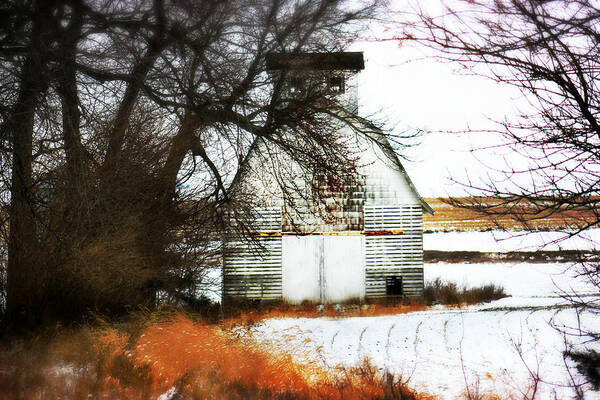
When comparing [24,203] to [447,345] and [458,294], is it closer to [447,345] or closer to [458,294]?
[447,345]

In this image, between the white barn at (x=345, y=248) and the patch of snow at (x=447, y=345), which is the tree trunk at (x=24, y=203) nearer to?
the patch of snow at (x=447, y=345)

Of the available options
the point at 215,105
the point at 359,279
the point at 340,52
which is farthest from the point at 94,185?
the point at 359,279

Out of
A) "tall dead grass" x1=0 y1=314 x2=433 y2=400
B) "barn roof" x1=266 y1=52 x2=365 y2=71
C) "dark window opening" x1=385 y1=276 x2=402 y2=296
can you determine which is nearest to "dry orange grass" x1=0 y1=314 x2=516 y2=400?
"tall dead grass" x1=0 y1=314 x2=433 y2=400

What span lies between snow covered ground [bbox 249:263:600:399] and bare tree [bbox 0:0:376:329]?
133 inches

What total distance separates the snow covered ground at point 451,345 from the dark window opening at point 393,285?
275 centimetres

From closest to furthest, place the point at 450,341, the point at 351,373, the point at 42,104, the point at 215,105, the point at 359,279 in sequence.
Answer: the point at 42,104
the point at 351,373
the point at 215,105
the point at 450,341
the point at 359,279

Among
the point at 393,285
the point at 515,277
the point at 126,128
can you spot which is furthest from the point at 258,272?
the point at 515,277

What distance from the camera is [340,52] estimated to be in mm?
10656

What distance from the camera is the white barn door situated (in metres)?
15.2

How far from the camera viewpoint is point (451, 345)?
980 centimetres

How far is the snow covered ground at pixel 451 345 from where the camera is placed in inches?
309

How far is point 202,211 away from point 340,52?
4.82 meters

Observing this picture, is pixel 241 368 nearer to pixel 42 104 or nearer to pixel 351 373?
pixel 351 373

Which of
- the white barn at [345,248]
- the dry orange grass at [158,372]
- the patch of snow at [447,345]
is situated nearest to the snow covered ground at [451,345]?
the patch of snow at [447,345]
